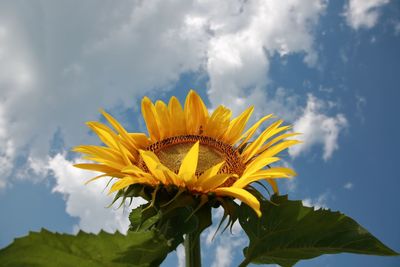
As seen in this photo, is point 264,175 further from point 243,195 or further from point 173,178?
point 173,178

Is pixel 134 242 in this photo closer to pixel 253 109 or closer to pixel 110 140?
pixel 110 140

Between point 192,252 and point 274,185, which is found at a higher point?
point 274,185

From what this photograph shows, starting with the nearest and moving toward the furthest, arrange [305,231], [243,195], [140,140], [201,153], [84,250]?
1. [84,250]
2. [243,195]
3. [305,231]
4. [201,153]
5. [140,140]

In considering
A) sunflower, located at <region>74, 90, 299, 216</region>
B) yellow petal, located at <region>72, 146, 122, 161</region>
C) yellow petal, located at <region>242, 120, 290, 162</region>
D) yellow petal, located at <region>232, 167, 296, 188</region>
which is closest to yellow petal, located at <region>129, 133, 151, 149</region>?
sunflower, located at <region>74, 90, 299, 216</region>

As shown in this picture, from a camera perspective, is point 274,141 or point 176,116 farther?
point 176,116

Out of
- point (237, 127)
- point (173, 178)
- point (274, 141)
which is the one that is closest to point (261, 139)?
point (274, 141)

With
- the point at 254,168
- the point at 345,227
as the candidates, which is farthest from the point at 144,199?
the point at 345,227

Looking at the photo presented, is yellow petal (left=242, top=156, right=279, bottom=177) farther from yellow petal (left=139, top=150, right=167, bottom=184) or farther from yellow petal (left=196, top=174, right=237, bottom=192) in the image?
yellow petal (left=139, top=150, right=167, bottom=184)
